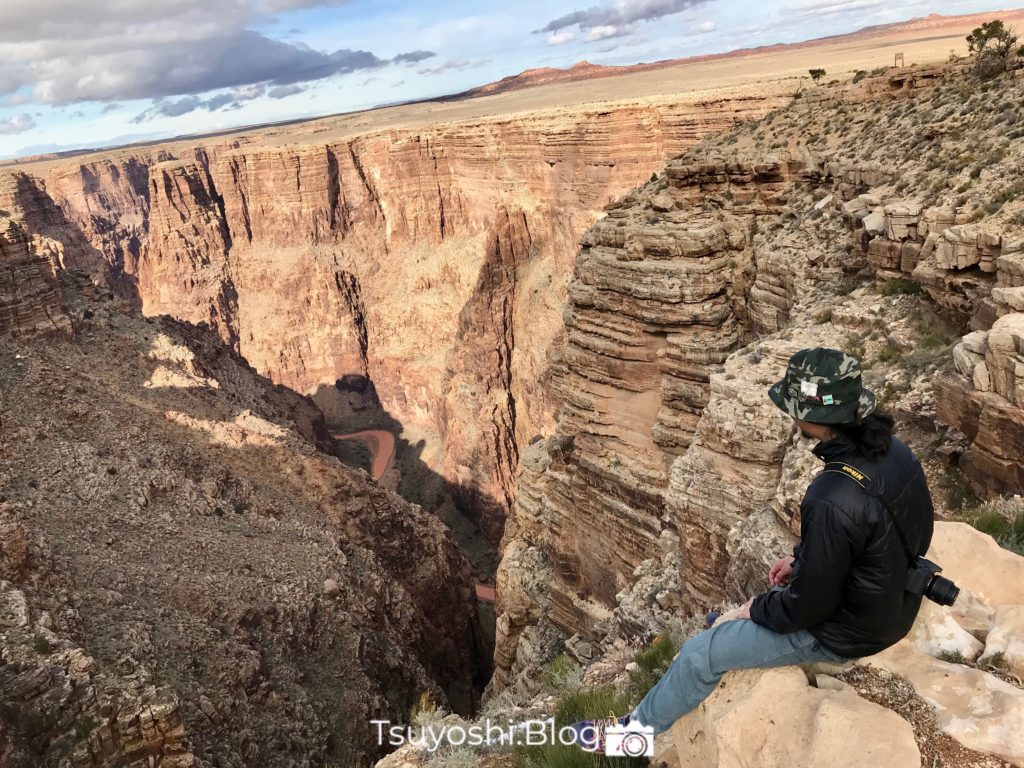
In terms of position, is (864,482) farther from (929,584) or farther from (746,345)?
(746,345)

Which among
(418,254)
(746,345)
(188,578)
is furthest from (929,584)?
(418,254)

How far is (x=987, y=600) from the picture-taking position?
4.61 m

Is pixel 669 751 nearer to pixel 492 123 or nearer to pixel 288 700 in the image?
pixel 288 700

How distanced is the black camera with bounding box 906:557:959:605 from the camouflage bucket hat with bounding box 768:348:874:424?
2.83 ft

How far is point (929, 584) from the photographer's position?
3805 millimetres

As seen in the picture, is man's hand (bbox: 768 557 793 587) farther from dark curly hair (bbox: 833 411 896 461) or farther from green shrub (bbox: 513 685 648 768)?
green shrub (bbox: 513 685 648 768)

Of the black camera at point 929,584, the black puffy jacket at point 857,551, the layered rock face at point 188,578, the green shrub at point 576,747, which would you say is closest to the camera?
the black puffy jacket at point 857,551

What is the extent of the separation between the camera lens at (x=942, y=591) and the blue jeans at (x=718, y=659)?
59cm

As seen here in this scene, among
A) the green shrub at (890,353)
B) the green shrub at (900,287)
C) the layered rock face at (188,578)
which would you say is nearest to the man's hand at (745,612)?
the green shrub at (890,353)

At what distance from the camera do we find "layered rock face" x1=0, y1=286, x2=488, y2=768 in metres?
10.9

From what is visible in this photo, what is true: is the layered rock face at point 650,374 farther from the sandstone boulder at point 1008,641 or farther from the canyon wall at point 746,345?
the sandstone boulder at point 1008,641

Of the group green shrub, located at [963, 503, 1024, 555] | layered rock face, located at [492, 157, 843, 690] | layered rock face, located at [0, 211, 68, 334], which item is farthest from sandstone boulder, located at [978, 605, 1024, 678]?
layered rock face, located at [0, 211, 68, 334]

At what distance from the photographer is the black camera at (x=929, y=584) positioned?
3.61 meters

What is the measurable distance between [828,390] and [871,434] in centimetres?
30
